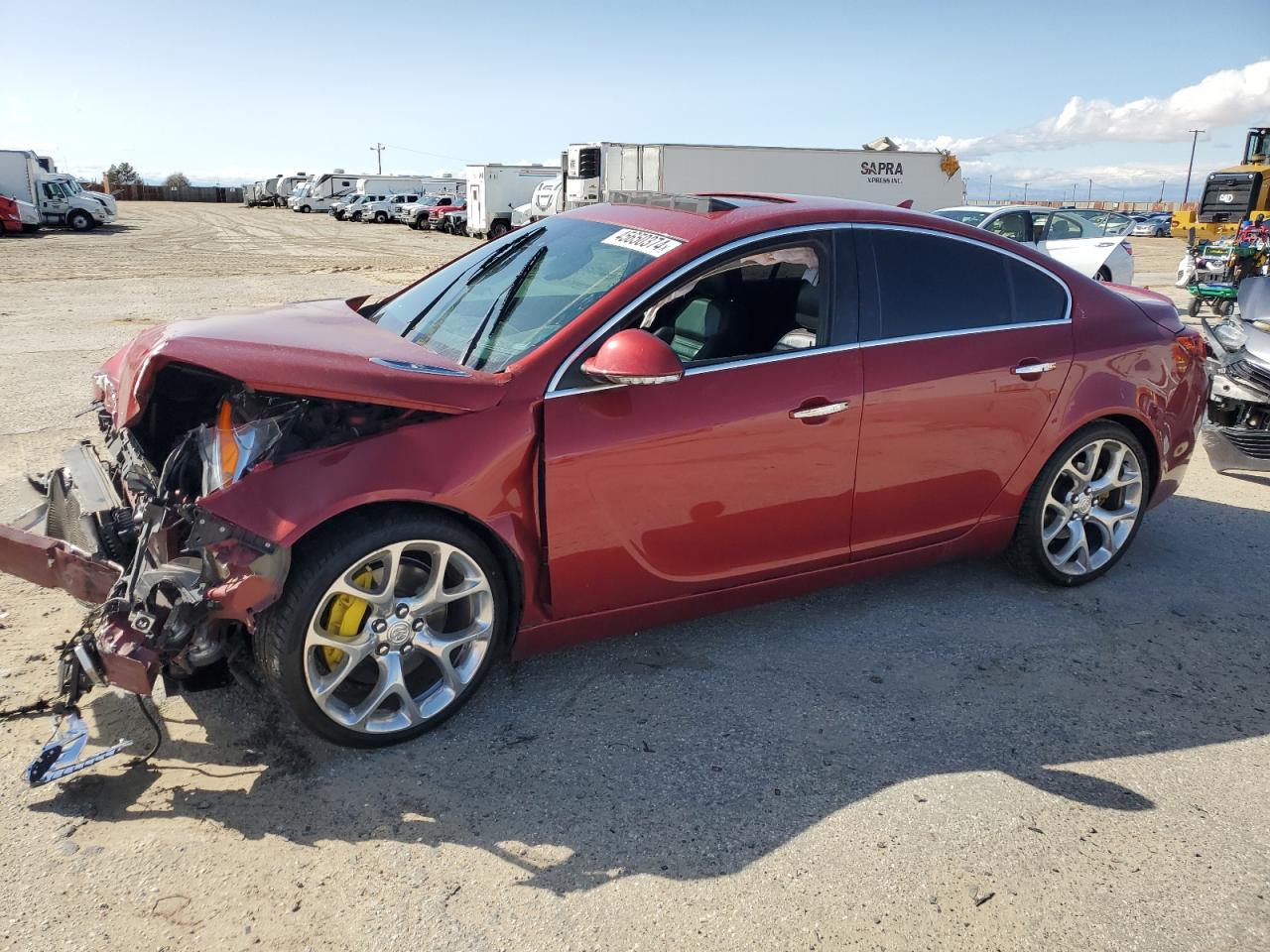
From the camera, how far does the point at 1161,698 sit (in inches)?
139

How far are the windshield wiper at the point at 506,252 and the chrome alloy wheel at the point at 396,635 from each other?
1.49m

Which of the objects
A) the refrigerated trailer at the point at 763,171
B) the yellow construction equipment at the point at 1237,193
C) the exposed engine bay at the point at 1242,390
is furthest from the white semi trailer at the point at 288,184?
the exposed engine bay at the point at 1242,390

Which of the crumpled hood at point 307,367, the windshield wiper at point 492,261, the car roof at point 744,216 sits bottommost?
the crumpled hood at point 307,367

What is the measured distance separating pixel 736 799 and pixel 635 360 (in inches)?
55.0

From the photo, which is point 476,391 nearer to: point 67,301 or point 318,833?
point 318,833

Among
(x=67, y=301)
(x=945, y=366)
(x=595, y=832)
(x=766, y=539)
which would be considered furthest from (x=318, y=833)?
(x=67, y=301)

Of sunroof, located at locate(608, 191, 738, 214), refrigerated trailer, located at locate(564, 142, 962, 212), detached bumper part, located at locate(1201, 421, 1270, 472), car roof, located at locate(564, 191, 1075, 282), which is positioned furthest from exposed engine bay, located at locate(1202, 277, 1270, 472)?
refrigerated trailer, located at locate(564, 142, 962, 212)

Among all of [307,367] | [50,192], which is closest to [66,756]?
[307,367]

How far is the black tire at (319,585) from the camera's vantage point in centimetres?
275

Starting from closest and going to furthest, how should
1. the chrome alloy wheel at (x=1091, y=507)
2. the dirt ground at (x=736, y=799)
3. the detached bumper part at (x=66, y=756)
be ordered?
the dirt ground at (x=736, y=799) → the detached bumper part at (x=66, y=756) → the chrome alloy wheel at (x=1091, y=507)

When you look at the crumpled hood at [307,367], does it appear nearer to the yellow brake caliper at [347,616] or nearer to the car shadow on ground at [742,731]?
the yellow brake caliper at [347,616]

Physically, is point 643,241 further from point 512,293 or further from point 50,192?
point 50,192

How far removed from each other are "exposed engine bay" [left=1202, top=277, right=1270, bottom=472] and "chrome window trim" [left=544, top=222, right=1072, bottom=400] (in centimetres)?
275

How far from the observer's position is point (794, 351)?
3504 mm
